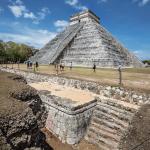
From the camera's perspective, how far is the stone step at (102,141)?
8798 mm

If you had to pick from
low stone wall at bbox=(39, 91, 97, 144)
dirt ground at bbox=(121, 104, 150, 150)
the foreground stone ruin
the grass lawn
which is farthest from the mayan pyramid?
dirt ground at bbox=(121, 104, 150, 150)

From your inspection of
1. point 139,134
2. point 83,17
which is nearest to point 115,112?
point 139,134

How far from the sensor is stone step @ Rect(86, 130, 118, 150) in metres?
8.80

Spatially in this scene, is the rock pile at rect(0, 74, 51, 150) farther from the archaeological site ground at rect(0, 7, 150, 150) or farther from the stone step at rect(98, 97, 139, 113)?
the stone step at rect(98, 97, 139, 113)

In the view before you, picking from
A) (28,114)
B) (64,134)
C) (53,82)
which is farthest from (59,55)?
(28,114)

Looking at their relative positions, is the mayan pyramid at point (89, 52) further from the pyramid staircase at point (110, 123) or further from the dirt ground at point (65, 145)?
the dirt ground at point (65, 145)

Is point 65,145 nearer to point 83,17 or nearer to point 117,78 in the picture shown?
point 117,78

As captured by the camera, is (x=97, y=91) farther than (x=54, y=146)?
Yes

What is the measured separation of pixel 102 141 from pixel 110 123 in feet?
3.47

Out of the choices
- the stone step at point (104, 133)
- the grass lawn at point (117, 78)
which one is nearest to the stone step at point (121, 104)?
the grass lawn at point (117, 78)

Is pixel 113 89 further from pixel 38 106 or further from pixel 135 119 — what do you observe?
pixel 38 106

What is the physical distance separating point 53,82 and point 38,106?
8919mm

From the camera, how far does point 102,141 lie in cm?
923

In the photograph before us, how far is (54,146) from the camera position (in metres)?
9.52
